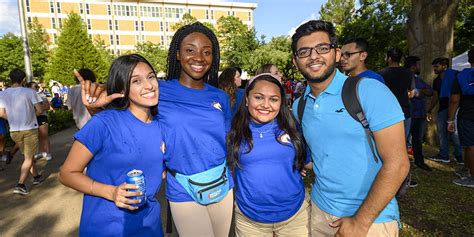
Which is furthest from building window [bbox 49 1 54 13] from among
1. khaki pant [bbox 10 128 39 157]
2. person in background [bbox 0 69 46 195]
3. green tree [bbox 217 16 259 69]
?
khaki pant [bbox 10 128 39 157]

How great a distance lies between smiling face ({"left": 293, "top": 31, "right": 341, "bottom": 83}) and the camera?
195 centimetres

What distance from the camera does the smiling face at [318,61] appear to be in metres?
1.95

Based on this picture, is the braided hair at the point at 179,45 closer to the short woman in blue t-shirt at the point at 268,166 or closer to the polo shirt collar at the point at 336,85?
the short woman in blue t-shirt at the point at 268,166

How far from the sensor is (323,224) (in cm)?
205

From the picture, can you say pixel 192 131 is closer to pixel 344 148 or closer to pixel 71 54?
pixel 344 148

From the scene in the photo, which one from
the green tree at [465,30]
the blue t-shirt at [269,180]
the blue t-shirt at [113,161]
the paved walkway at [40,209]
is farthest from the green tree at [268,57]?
the blue t-shirt at [113,161]

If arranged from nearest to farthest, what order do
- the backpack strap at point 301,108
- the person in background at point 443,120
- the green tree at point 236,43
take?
the backpack strap at point 301,108, the person in background at point 443,120, the green tree at point 236,43

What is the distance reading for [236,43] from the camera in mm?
36000

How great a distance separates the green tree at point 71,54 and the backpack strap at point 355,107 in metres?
39.2

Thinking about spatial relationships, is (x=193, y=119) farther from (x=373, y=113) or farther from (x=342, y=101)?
(x=373, y=113)

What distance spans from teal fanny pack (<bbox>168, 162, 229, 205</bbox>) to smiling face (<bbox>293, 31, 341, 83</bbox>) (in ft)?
3.51

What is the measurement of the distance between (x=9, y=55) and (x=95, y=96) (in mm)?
52844

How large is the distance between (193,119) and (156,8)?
67.6 meters

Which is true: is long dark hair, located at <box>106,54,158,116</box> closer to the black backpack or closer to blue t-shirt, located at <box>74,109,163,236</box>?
blue t-shirt, located at <box>74,109,163,236</box>
